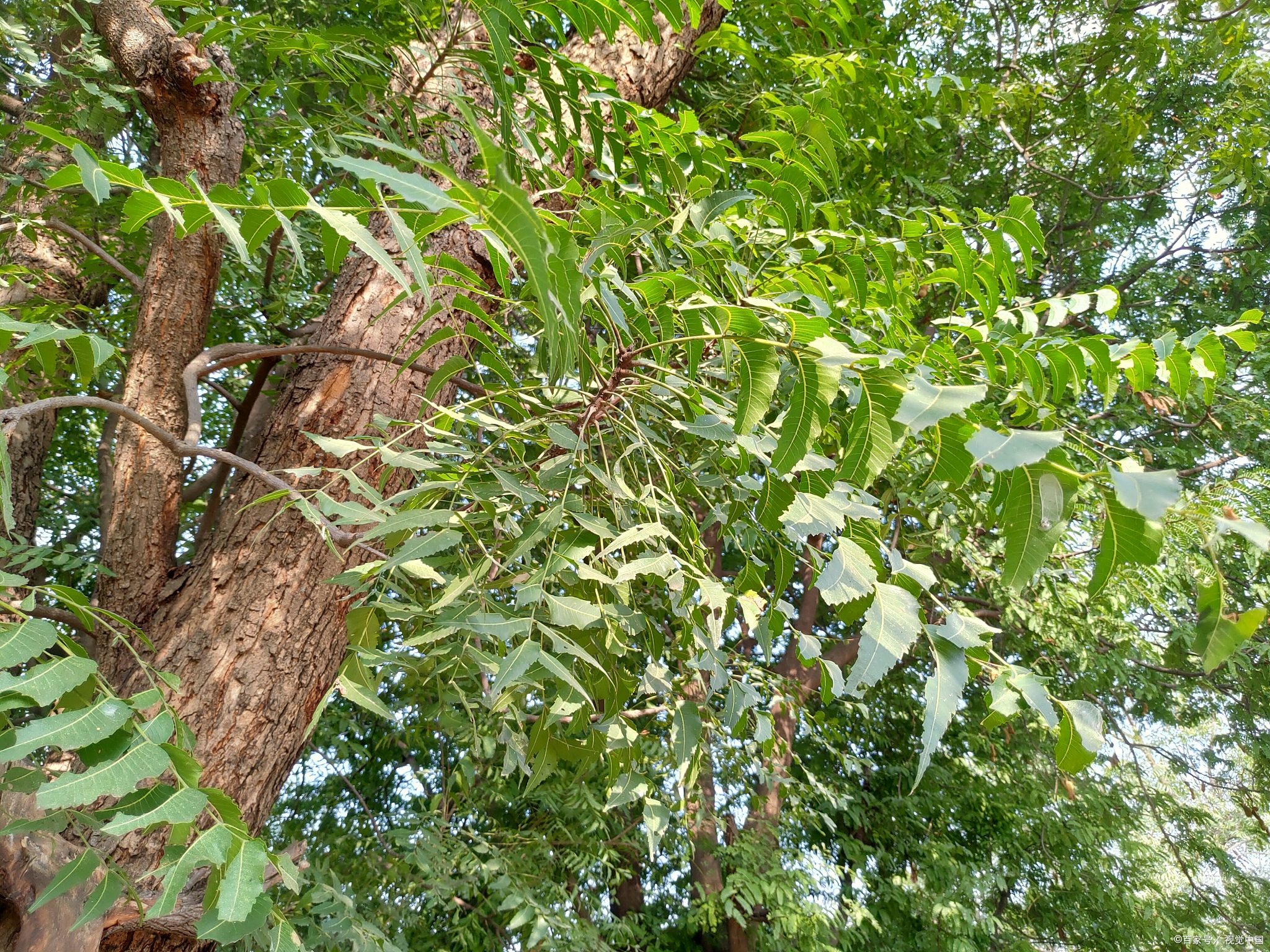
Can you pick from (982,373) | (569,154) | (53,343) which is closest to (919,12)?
(569,154)

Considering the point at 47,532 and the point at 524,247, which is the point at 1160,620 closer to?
the point at 524,247

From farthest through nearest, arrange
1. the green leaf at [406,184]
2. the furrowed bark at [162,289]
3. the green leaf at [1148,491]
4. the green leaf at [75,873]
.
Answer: the furrowed bark at [162,289], the green leaf at [75,873], the green leaf at [406,184], the green leaf at [1148,491]

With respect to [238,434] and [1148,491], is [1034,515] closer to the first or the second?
[1148,491]

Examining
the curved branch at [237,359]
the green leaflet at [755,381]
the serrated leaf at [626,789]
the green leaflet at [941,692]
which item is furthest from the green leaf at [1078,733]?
the curved branch at [237,359]

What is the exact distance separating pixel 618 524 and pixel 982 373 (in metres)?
0.70

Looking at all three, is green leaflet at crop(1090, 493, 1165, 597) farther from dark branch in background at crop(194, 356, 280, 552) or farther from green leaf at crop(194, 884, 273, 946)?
dark branch in background at crop(194, 356, 280, 552)

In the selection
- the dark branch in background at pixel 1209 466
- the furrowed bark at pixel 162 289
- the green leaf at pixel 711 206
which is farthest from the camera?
the dark branch in background at pixel 1209 466

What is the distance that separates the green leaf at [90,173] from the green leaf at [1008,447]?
73cm

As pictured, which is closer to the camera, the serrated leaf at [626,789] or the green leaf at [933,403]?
the green leaf at [933,403]

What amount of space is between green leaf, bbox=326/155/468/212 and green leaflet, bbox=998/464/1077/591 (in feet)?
1.53

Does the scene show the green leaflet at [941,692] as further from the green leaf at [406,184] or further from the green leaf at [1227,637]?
the green leaf at [406,184]

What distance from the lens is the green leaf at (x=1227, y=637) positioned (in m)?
0.53

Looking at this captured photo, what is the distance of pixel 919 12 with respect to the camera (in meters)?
4.37

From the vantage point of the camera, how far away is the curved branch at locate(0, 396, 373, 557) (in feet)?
3.13
